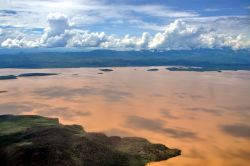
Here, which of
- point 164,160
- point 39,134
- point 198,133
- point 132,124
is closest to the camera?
point 164,160

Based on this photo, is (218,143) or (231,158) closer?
(231,158)

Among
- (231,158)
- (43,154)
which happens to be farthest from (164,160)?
(43,154)

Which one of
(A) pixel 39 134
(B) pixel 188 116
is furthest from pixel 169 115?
(A) pixel 39 134

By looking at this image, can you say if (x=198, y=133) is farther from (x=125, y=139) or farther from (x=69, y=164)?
(x=69, y=164)

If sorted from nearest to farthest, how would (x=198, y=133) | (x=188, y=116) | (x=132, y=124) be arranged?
(x=198, y=133) < (x=132, y=124) < (x=188, y=116)

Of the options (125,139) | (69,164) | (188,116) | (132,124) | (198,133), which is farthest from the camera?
(188,116)

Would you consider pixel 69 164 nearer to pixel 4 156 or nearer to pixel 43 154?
pixel 43 154
